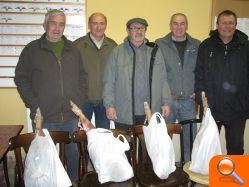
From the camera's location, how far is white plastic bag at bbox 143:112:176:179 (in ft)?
6.33

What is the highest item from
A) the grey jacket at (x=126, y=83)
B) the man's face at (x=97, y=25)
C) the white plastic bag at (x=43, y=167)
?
the man's face at (x=97, y=25)

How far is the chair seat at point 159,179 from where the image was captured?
1.98 metres

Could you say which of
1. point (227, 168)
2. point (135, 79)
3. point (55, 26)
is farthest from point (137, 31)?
point (227, 168)

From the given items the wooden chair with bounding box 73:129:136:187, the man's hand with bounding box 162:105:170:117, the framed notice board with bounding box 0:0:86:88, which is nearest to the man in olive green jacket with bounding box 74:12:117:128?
the framed notice board with bounding box 0:0:86:88

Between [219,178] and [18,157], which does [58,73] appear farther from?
[219,178]

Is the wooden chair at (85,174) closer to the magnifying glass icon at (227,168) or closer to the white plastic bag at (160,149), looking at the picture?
the white plastic bag at (160,149)

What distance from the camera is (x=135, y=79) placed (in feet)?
8.25

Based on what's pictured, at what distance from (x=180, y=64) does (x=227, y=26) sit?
52 centimetres

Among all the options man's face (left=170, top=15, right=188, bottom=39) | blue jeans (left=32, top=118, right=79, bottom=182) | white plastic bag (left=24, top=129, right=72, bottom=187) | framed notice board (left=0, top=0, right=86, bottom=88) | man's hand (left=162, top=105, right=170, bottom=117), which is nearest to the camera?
white plastic bag (left=24, top=129, right=72, bottom=187)

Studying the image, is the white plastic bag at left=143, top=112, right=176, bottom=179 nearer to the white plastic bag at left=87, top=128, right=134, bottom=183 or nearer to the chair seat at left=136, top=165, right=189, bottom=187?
the chair seat at left=136, top=165, right=189, bottom=187

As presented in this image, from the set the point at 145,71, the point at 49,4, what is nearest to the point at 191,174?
the point at 145,71

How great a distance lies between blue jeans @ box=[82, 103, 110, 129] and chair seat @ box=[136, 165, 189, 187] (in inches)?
32.6

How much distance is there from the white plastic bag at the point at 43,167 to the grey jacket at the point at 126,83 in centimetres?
86

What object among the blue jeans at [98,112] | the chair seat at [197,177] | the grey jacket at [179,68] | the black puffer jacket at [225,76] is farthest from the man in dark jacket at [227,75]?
the blue jeans at [98,112]
